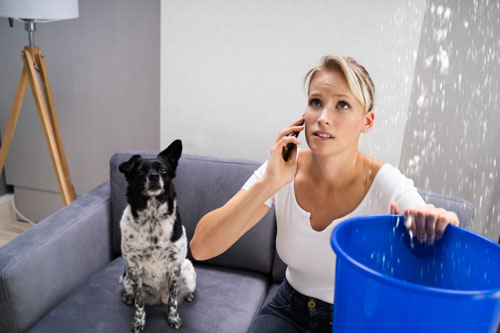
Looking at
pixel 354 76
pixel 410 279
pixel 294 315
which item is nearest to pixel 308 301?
pixel 294 315

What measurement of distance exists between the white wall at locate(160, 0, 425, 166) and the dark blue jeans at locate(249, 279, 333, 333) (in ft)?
3.05

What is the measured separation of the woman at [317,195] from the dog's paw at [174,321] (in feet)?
1.14

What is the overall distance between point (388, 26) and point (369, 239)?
1291 mm

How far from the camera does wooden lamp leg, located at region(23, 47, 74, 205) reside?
2.35 m

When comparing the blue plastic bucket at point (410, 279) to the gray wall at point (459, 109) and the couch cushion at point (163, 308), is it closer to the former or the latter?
the couch cushion at point (163, 308)

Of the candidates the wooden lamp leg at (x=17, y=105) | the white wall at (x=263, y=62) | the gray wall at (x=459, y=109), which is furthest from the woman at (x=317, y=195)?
the wooden lamp leg at (x=17, y=105)

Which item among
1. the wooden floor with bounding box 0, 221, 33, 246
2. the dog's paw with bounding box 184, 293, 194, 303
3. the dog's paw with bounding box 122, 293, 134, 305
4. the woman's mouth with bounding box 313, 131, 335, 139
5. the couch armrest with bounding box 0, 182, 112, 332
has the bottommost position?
the wooden floor with bounding box 0, 221, 33, 246

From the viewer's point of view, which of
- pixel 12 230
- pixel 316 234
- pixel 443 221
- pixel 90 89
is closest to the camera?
pixel 443 221

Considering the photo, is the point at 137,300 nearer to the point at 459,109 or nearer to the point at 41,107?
the point at 41,107

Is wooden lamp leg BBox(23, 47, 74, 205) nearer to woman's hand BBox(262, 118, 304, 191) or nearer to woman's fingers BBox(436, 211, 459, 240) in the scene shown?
woman's hand BBox(262, 118, 304, 191)

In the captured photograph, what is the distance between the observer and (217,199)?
1921 millimetres

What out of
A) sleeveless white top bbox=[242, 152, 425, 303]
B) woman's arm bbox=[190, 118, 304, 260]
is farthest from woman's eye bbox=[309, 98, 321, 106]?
sleeveless white top bbox=[242, 152, 425, 303]

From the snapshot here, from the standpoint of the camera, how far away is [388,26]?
183cm

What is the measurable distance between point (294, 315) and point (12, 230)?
2583mm
